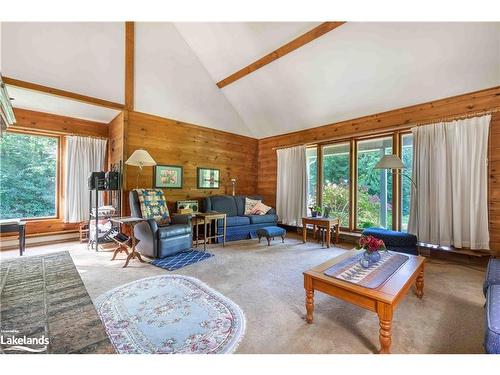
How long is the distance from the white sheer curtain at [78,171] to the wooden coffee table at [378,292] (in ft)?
15.9

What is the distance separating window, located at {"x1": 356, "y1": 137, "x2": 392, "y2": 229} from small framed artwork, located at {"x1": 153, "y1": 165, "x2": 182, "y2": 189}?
3753 mm

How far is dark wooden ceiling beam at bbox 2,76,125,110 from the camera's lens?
3209 mm

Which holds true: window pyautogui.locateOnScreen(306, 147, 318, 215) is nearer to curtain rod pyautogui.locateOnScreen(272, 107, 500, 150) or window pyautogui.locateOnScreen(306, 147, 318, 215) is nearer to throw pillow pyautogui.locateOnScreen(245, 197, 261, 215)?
curtain rod pyautogui.locateOnScreen(272, 107, 500, 150)

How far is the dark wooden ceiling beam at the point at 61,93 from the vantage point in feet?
10.5

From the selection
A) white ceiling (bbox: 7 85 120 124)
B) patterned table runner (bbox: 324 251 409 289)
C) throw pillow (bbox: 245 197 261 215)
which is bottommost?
patterned table runner (bbox: 324 251 409 289)

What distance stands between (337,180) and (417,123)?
5.73 feet

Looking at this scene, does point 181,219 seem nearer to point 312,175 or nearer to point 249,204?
point 249,204

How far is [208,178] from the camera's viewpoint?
17.6 feet

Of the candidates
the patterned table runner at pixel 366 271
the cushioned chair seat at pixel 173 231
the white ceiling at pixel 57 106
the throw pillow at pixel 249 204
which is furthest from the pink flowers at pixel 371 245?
the white ceiling at pixel 57 106

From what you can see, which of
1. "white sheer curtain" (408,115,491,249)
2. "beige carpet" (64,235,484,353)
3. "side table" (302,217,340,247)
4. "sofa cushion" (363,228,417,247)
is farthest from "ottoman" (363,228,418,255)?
"side table" (302,217,340,247)
